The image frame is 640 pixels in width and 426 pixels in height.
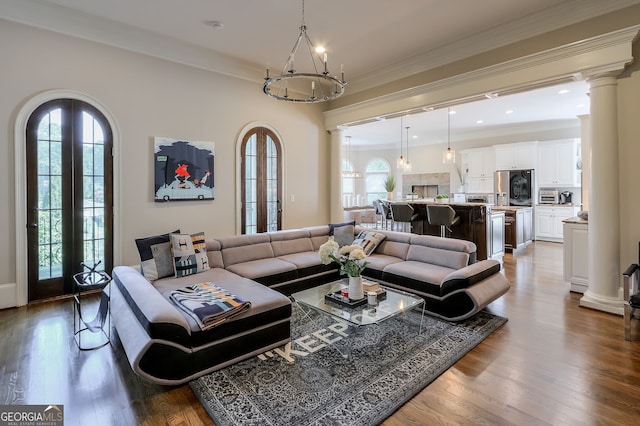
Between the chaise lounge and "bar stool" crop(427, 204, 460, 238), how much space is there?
63.3 inches

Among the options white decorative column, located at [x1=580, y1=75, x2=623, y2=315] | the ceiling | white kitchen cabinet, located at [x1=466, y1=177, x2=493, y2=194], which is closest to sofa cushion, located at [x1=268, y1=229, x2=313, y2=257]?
the ceiling

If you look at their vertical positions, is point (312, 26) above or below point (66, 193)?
above

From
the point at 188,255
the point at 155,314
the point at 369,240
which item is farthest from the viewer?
the point at 369,240

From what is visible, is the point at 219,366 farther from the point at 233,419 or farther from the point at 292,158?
the point at 292,158

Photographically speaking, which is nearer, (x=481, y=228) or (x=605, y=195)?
(x=605, y=195)

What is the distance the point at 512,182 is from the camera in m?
8.97

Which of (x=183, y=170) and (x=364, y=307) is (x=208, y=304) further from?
(x=183, y=170)

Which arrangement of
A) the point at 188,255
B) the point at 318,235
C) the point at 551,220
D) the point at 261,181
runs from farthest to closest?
the point at 551,220 < the point at 261,181 < the point at 318,235 < the point at 188,255

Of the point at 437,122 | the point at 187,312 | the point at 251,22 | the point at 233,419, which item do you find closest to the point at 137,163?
the point at 251,22

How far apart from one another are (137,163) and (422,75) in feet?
14.5

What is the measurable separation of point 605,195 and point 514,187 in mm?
5821

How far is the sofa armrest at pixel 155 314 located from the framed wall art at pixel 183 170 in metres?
2.23

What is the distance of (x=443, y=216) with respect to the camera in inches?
231

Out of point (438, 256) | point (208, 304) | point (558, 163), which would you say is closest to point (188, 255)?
point (208, 304)
